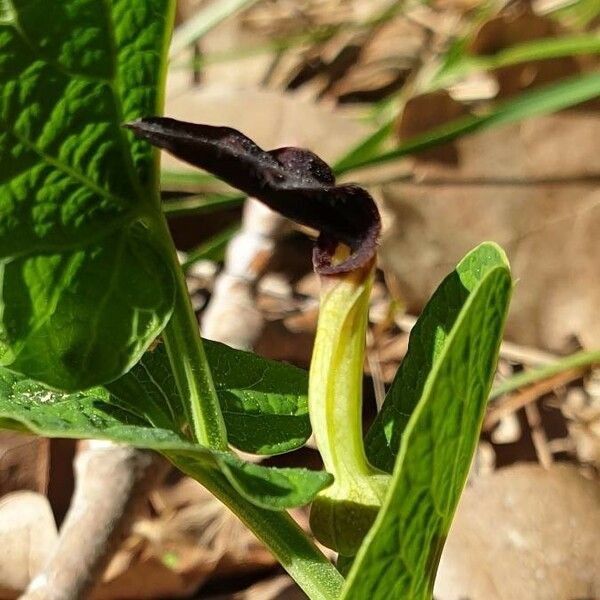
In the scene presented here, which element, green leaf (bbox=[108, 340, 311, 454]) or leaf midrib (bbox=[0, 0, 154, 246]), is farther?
green leaf (bbox=[108, 340, 311, 454])

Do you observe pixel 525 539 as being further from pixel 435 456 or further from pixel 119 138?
pixel 119 138

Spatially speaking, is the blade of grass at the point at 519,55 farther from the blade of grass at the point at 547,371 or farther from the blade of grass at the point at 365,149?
the blade of grass at the point at 547,371

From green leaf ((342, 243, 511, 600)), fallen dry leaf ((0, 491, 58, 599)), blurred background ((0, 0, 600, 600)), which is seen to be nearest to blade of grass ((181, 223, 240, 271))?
blurred background ((0, 0, 600, 600))

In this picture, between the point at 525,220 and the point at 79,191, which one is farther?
the point at 525,220

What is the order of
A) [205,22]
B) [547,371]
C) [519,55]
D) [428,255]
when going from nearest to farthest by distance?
[547,371] → [428,255] → [519,55] → [205,22]

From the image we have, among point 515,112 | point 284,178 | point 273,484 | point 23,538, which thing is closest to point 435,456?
point 273,484

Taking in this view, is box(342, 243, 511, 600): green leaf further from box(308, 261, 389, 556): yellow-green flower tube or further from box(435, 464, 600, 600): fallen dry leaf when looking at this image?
box(435, 464, 600, 600): fallen dry leaf

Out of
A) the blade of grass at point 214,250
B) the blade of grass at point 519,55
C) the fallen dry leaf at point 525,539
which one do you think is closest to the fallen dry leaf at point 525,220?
the blade of grass at point 519,55
